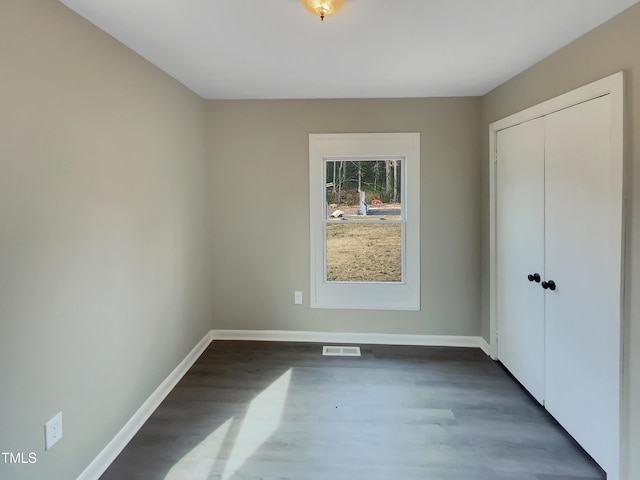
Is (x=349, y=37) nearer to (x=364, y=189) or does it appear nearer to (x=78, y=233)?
(x=364, y=189)

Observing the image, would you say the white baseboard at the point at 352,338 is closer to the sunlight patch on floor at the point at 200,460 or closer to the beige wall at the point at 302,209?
the beige wall at the point at 302,209

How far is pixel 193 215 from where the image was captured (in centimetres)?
311

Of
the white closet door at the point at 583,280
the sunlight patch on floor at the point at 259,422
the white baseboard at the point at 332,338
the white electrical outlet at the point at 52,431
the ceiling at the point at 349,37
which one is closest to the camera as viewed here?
the white electrical outlet at the point at 52,431

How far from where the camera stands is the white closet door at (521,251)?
2.40 meters

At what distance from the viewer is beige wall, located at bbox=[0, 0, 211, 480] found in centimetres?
138

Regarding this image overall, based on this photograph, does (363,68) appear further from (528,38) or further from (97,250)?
(97,250)

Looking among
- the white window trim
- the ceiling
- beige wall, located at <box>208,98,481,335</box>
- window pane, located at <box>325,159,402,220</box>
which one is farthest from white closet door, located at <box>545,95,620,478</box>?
window pane, located at <box>325,159,402,220</box>

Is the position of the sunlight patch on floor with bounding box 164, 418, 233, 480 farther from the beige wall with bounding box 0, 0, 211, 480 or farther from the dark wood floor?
the beige wall with bounding box 0, 0, 211, 480

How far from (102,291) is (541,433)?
273 cm

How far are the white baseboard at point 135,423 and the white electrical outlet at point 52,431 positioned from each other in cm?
31

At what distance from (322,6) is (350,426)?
235 cm

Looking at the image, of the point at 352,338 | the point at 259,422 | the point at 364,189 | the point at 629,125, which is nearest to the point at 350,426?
the point at 259,422

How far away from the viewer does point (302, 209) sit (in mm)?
3434

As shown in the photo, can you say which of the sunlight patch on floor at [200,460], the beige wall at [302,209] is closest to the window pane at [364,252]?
the beige wall at [302,209]
